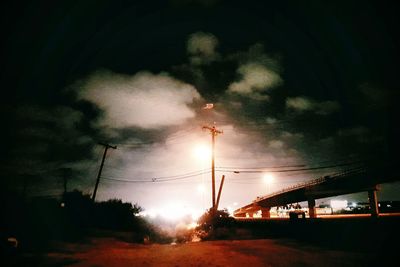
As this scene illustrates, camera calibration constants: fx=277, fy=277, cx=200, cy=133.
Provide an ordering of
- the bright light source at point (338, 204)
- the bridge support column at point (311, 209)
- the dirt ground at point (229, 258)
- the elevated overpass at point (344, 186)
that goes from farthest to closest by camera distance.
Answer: the bright light source at point (338, 204) < the bridge support column at point (311, 209) < the elevated overpass at point (344, 186) < the dirt ground at point (229, 258)

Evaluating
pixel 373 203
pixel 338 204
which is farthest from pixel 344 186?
pixel 338 204

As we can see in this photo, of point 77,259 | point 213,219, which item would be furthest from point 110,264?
point 213,219

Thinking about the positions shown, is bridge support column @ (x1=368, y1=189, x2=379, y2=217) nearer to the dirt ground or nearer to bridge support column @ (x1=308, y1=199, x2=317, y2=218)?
bridge support column @ (x1=308, y1=199, x2=317, y2=218)

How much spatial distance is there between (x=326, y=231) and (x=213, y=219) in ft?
→ 39.3

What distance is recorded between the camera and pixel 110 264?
1280cm

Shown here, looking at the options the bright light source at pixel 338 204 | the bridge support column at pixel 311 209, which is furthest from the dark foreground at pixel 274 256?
the bright light source at pixel 338 204

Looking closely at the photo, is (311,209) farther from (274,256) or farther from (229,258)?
(229,258)

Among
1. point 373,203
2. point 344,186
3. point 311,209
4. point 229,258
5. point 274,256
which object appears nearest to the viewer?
point 229,258

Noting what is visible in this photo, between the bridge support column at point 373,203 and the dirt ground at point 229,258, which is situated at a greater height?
the bridge support column at point 373,203

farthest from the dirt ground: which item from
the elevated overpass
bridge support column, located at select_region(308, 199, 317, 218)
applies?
bridge support column, located at select_region(308, 199, 317, 218)

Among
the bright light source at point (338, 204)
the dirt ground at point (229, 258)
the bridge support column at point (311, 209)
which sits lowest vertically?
the dirt ground at point (229, 258)

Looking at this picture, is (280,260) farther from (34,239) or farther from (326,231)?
(34,239)

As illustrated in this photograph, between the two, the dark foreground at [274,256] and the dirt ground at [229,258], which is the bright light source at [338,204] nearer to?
the dark foreground at [274,256]

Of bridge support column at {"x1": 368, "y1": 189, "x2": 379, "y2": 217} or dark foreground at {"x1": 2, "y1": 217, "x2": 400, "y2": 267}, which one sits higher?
bridge support column at {"x1": 368, "y1": 189, "x2": 379, "y2": 217}
